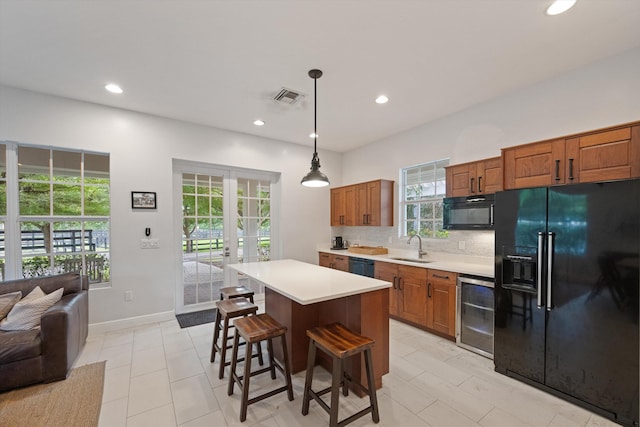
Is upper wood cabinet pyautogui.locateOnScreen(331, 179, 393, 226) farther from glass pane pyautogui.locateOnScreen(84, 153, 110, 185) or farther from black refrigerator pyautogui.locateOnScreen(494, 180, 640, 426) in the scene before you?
glass pane pyautogui.locateOnScreen(84, 153, 110, 185)

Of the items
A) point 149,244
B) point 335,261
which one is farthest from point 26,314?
point 335,261

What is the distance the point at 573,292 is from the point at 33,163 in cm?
571

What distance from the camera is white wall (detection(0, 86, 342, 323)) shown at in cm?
323

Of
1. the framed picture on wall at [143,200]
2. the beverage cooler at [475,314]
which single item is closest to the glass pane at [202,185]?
the framed picture on wall at [143,200]

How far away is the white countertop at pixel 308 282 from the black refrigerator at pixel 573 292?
128cm

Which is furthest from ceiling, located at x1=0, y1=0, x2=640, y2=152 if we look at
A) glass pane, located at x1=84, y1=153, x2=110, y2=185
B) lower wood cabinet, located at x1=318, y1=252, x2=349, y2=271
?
lower wood cabinet, located at x1=318, y1=252, x2=349, y2=271

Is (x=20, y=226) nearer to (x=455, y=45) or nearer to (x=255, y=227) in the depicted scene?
(x=255, y=227)

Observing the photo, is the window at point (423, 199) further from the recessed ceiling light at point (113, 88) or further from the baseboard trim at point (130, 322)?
the recessed ceiling light at point (113, 88)

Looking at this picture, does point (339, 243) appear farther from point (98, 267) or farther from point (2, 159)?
point (2, 159)

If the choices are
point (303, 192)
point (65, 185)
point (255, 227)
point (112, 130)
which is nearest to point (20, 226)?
point (65, 185)

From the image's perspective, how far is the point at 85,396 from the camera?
2240mm

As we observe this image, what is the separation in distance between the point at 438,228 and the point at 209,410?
3.54m

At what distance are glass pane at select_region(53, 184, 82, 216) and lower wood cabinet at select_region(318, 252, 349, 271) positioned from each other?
371cm

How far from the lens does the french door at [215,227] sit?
Answer: 4.30 metres
